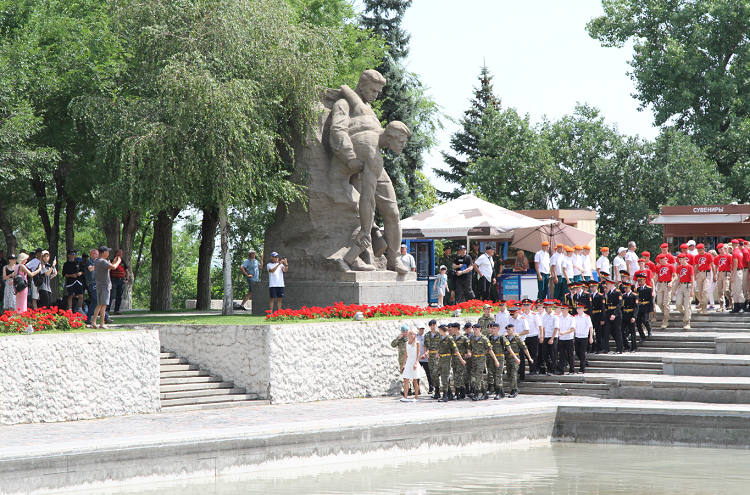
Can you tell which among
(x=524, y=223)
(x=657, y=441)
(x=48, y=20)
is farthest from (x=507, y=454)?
(x=48, y=20)

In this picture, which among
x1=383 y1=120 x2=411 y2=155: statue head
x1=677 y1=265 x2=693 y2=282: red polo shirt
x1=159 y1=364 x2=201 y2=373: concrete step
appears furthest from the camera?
x1=383 y1=120 x2=411 y2=155: statue head

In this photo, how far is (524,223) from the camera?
2323 cm

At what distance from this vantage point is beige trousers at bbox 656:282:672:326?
2008 centimetres

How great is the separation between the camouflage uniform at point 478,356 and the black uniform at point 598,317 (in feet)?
10.8

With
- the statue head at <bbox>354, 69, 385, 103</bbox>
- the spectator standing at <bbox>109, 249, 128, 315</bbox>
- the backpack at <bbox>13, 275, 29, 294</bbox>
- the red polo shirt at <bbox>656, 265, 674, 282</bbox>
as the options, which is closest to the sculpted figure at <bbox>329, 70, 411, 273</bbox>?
the statue head at <bbox>354, 69, 385, 103</bbox>

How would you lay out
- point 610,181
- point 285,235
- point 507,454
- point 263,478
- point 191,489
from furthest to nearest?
point 610,181 → point 285,235 → point 507,454 → point 263,478 → point 191,489

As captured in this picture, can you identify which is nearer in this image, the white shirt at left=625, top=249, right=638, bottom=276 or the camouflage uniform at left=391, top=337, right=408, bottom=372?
the camouflage uniform at left=391, top=337, right=408, bottom=372

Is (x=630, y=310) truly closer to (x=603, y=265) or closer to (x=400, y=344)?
(x=603, y=265)

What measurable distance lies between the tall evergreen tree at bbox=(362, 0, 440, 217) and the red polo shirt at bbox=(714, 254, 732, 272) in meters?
17.4

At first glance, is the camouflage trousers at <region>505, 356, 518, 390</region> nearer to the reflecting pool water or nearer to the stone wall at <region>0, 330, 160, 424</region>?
the reflecting pool water

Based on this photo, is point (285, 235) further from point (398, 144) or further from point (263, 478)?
point (263, 478)

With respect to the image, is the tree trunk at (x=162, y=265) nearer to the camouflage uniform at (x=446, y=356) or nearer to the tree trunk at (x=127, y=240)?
the tree trunk at (x=127, y=240)

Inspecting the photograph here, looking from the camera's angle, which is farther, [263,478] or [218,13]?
[218,13]

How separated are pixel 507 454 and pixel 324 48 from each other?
35.0ft
